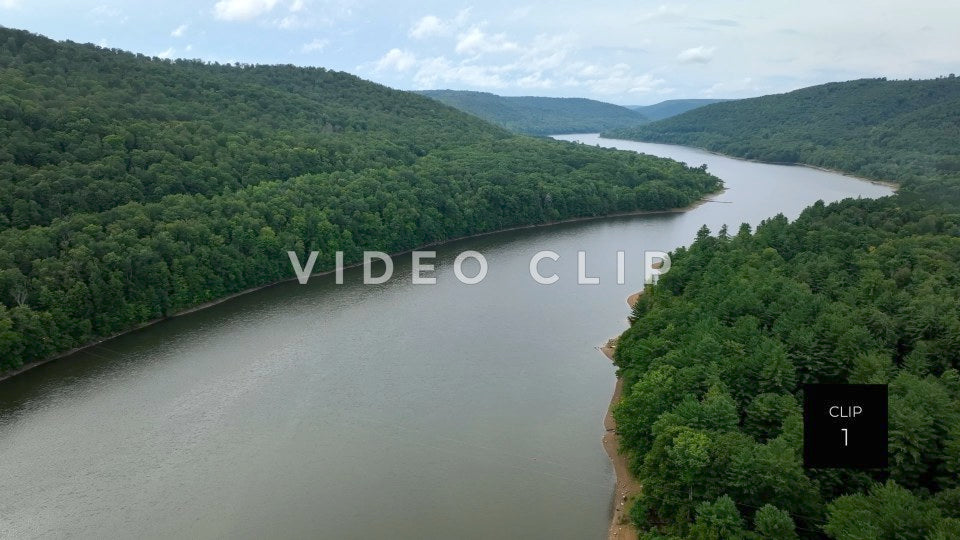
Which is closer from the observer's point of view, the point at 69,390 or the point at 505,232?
the point at 69,390

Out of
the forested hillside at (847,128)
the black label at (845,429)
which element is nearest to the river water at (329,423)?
the black label at (845,429)

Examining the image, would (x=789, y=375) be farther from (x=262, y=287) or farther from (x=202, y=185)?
(x=202, y=185)

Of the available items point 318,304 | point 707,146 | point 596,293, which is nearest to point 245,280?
point 318,304

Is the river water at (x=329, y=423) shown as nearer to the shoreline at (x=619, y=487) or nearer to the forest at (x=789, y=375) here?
the shoreline at (x=619, y=487)

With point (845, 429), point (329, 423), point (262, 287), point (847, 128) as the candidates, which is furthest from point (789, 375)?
point (847, 128)

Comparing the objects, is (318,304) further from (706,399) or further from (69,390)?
(706,399)

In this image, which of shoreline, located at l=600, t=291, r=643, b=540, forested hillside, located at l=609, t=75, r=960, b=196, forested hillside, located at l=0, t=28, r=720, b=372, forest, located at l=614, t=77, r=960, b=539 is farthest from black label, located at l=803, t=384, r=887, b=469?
forested hillside, located at l=609, t=75, r=960, b=196
